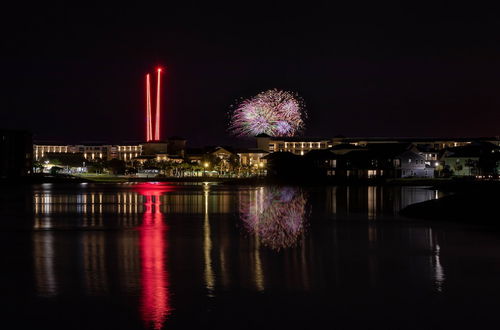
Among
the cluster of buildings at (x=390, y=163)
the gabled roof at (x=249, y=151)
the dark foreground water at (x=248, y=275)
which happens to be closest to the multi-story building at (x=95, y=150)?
the gabled roof at (x=249, y=151)

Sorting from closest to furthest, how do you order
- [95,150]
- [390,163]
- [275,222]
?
[275,222] < [390,163] < [95,150]

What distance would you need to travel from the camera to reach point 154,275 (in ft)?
52.5

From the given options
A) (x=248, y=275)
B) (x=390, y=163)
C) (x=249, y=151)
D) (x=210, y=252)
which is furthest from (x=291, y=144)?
(x=248, y=275)

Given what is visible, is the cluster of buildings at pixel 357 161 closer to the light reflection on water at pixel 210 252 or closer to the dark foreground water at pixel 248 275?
the light reflection on water at pixel 210 252

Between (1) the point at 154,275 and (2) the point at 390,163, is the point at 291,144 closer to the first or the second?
(2) the point at 390,163

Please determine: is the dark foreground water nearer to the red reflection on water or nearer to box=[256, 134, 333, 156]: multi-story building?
the red reflection on water

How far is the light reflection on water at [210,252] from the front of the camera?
14852 millimetres

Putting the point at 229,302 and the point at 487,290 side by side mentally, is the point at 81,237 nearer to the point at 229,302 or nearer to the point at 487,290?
the point at 229,302

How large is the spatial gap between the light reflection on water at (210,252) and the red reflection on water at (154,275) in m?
0.02

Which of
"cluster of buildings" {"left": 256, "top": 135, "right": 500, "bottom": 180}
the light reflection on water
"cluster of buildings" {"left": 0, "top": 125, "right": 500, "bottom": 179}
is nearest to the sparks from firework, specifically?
the light reflection on water

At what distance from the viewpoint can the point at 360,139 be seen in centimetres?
12838

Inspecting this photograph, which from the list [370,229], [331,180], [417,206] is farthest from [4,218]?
[331,180]

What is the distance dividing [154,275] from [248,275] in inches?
77.0

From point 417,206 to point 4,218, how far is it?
18.1m
